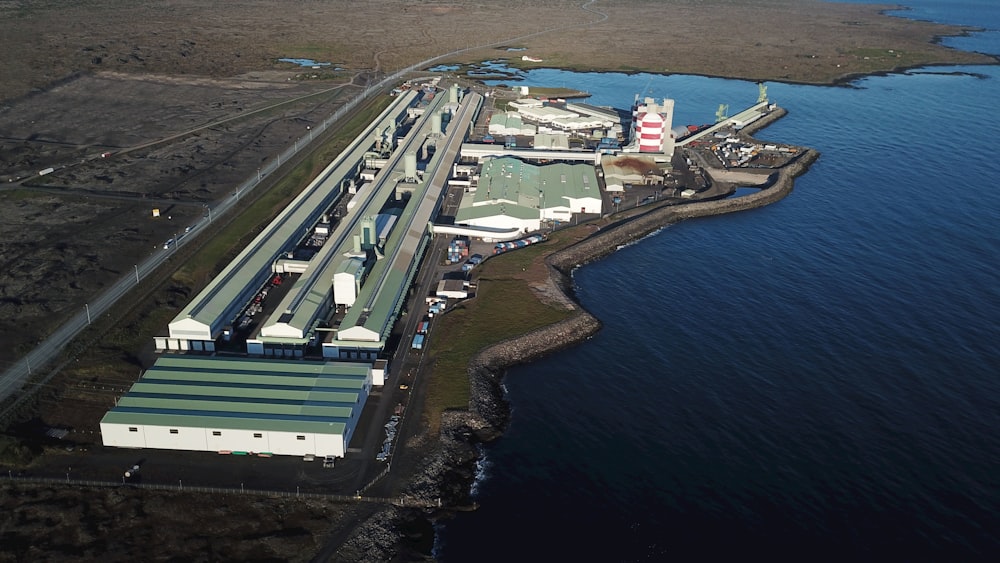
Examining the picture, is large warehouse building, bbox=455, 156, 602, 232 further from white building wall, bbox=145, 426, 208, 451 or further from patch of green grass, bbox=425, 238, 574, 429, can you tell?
white building wall, bbox=145, 426, 208, 451

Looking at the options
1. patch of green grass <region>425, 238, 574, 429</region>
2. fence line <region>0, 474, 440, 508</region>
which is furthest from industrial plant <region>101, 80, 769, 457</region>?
A: fence line <region>0, 474, 440, 508</region>

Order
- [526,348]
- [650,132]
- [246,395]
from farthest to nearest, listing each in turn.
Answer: [650,132], [526,348], [246,395]

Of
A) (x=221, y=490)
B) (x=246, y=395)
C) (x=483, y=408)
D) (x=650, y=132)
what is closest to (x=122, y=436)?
(x=246, y=395)

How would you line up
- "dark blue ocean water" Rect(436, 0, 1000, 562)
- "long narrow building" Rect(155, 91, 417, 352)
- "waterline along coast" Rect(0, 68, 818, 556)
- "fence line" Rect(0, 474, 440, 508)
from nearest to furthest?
"dark blue ocean water" Rect(436, 0, 1000, 562), "fence line" Rect(0, 474, 440, 508), "waterline along coast" Rect(0, 68, 818, 556), "long narrow building" Rect(155, 91, 417, 352)

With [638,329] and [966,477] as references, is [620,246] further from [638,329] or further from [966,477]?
[966,477]

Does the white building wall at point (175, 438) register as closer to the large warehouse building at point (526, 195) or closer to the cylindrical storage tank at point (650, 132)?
the large warehouse building at point (526, 195)

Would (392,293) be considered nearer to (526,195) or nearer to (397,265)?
(397,265)
